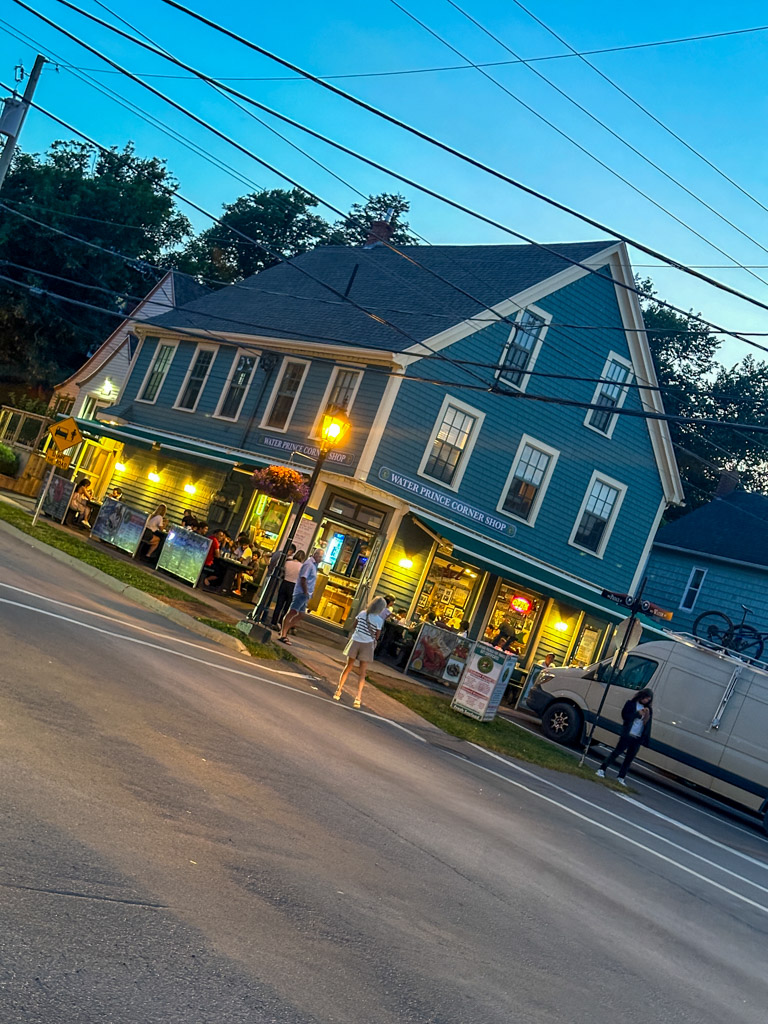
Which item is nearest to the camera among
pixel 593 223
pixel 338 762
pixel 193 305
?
pixel 338 762

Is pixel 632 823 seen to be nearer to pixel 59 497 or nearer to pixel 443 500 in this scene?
pixel 443 500

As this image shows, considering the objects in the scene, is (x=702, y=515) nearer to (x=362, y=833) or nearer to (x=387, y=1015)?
(x=362, y=833)

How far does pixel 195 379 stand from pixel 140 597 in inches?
569

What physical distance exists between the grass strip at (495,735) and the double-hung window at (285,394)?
10.1 metres

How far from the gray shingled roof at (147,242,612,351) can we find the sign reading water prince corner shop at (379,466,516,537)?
313 cm

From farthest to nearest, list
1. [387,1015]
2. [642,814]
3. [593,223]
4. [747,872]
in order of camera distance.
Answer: [642,814] → [747,872] → [593,223] → [387,1015]

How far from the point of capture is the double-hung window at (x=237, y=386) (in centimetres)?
3005

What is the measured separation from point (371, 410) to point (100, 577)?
27.4 feet

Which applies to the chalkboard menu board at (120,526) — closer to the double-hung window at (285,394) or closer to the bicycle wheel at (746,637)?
the double-hung window at (285,394)

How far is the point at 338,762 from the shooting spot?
1056 centimetres

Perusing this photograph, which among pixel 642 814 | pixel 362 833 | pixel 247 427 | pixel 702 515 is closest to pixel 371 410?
pixel 247 427

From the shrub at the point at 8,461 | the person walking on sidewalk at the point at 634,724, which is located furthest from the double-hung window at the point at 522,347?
the shrub at the point at 8,461

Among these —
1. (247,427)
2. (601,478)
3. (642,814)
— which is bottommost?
(642,814)

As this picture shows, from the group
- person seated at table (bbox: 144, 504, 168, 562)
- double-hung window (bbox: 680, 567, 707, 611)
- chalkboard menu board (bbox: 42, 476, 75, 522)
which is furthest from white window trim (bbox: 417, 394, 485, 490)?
double-hung window (bbox: 680, 567, 707, 611)
